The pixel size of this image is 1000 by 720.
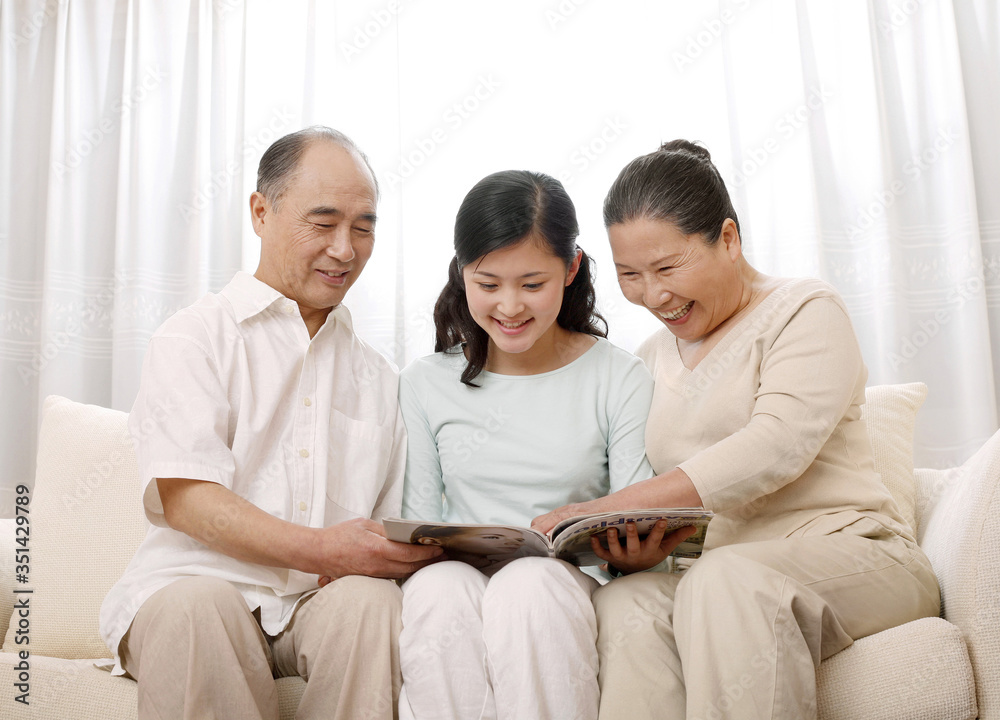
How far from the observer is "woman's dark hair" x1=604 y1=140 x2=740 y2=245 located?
1535 millimetres

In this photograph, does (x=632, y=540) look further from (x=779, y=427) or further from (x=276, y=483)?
(x=276, y=483)

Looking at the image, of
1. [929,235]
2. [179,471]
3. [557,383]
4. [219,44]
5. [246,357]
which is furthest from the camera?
[219,44]

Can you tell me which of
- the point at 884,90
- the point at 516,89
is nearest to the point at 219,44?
the point at 516,89

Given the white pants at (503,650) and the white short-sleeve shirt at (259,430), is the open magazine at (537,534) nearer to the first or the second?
the white pants at (503,650)

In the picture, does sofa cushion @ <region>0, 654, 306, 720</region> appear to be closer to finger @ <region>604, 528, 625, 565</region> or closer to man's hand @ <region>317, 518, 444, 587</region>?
man's hand @ <region>317, 518, 444, 587</region>

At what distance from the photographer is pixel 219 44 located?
2734 millimetres

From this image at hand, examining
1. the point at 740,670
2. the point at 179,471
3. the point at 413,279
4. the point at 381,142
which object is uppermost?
the point at 381,142

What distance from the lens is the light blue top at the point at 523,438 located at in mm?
1616

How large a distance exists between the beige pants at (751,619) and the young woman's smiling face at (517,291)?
0.51 metres

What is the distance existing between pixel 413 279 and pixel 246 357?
3.65 ft

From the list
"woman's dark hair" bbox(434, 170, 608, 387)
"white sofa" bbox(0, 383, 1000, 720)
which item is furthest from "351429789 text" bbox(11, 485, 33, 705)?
"woman's dark hair" bbox(434, 170, 608, 387)

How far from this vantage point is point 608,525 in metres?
1.25

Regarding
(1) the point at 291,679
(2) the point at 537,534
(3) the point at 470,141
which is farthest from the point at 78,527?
(3) the point at 470,141

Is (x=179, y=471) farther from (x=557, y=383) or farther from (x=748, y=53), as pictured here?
(x=748, y=53)
